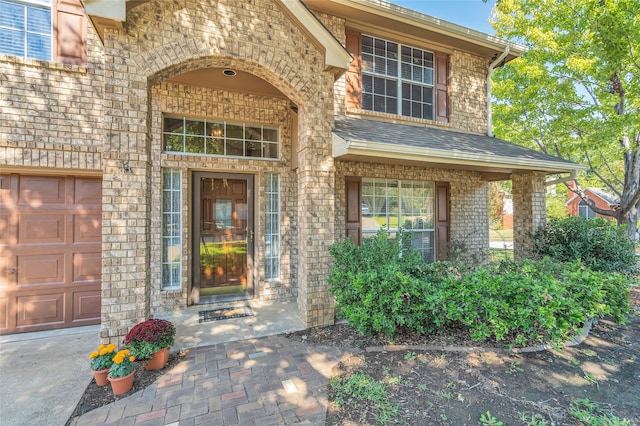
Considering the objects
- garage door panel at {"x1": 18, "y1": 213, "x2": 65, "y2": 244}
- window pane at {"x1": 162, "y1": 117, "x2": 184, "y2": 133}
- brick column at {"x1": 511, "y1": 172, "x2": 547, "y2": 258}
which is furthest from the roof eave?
garage door panel at {"x1": 18, "y1": 213, "x2": 65, "y2": 244}

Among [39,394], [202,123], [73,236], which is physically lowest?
[39,394]

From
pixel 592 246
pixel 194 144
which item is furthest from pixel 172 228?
pixel 592 246

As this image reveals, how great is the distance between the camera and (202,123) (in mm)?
5348

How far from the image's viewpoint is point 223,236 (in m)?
5.57

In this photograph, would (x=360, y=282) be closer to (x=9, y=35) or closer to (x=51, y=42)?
(x=51, y=42)

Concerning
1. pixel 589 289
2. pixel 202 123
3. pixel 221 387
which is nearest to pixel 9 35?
pixel 202 123

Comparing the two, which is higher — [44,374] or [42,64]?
[42,64]

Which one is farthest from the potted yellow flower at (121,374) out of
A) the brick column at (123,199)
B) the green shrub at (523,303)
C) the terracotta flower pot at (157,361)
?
the green shrub at (523,303)

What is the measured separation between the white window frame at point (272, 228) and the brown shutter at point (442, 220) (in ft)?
13.1

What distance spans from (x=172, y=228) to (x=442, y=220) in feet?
19.7

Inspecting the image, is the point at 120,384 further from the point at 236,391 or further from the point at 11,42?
the point at 11,42

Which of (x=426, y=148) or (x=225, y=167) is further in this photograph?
(x=225, y=167)

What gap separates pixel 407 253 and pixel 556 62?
24.6 feet

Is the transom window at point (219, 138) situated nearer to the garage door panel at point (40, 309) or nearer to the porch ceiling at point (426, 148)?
the porch ceiling at point (426, 148)
